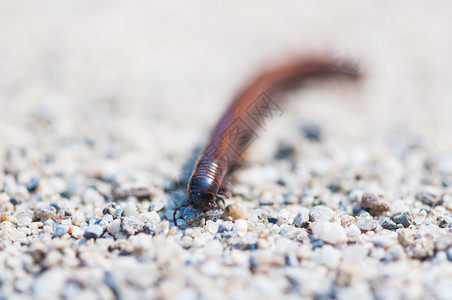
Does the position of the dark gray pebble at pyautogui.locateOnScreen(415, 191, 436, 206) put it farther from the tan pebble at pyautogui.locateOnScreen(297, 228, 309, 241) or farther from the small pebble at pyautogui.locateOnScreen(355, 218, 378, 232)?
the tan pebble at pyautogui.locateOnScreen(297, 228, 309, 241)

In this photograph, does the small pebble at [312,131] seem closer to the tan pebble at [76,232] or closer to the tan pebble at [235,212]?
the tan pebble at [235,212]

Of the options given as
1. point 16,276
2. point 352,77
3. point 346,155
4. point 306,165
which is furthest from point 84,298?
point 352,77

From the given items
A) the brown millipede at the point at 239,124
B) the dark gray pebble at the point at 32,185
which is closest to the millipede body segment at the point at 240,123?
the brown millipede at the point at 239,124

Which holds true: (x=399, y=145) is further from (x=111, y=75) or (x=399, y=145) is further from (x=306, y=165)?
(x=111, y=75)

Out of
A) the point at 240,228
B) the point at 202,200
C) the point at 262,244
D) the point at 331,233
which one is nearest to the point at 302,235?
the point at 331,233

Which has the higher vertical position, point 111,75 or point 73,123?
point 111,75

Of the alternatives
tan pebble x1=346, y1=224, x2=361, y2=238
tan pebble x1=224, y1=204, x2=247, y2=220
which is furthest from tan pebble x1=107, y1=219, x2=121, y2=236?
tan pebble x1=346, y1=224, x2=361, y2=238

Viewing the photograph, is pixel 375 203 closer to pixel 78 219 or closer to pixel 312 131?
pixel 312 131
